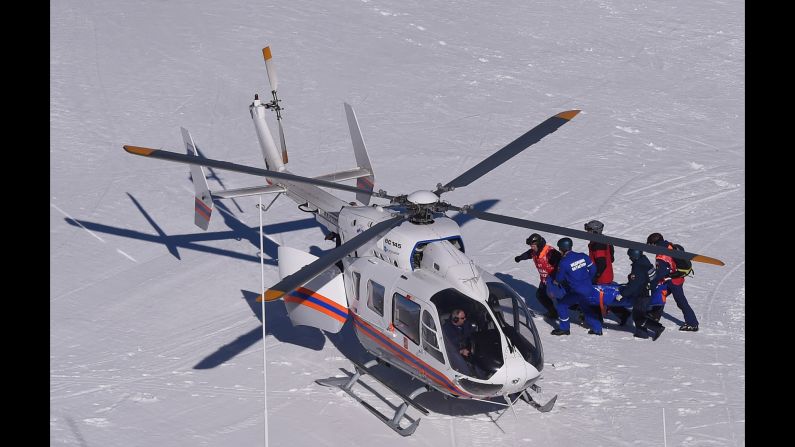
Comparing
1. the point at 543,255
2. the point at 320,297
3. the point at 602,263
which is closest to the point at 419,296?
the point at 320,297

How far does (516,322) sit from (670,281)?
10.8 ft

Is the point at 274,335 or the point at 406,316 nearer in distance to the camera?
the point at 406,316

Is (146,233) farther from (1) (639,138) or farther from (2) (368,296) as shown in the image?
(1) (639,138)

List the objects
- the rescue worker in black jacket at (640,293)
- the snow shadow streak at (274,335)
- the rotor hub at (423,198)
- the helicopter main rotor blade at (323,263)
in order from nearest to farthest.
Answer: the helicopter main rotor blade at (323,263) < the rotor hub at (423,198) < the rescue worker in black jacket at (640,293) < the snow shadow streak at (274,335)

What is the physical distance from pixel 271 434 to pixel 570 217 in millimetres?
8149

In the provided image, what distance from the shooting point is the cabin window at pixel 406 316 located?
37.1 ft

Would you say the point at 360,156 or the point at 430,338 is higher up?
the point at 360,156

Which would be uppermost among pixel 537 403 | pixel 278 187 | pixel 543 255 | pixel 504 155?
pixel 504 155

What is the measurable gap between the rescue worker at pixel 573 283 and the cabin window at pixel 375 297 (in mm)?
2881

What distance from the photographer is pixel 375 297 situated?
471 inches

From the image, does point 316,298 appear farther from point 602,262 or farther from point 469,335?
point 602,262

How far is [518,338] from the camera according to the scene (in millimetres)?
11258

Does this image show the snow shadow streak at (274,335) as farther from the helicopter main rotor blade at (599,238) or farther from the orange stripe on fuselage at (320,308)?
the helicopter main rotor blade at (599,238)

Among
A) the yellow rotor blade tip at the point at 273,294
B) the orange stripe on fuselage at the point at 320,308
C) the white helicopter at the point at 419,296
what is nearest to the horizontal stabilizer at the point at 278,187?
the white helicopter at the point at 419,296
